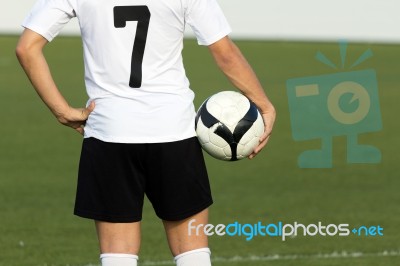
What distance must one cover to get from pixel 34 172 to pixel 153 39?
318 inches

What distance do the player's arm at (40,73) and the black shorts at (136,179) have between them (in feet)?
0.48

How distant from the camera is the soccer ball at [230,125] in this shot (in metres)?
5.57

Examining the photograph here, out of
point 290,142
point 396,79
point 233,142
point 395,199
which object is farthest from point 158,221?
point 396,79

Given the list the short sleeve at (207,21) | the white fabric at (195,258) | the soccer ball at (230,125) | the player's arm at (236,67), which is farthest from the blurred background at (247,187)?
the short sleeve at (207,21)

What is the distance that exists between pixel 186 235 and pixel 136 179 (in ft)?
1.16

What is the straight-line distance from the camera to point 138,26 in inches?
201

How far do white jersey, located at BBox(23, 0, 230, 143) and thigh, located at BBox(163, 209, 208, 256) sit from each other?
0.40 meters

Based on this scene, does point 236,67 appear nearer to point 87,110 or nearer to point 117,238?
point 87,110

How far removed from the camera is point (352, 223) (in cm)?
984

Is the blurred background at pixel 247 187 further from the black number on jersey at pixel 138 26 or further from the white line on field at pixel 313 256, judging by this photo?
the black number on jersey at pixel 138 26

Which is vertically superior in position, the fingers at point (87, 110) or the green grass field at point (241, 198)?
the fingers at point (87, 110)

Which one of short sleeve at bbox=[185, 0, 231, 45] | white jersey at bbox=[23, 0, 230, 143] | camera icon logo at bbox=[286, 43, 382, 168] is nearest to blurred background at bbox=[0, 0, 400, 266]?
camera icon logo at bbox=[286, 43, 382, 168]

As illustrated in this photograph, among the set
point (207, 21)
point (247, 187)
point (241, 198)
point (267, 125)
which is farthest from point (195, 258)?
point (247, 187)

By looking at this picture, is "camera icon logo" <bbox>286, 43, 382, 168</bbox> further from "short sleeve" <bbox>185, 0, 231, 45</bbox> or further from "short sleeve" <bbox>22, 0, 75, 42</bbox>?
"short sleeve" <bbox>22, 0, 75, 42</bbox>
